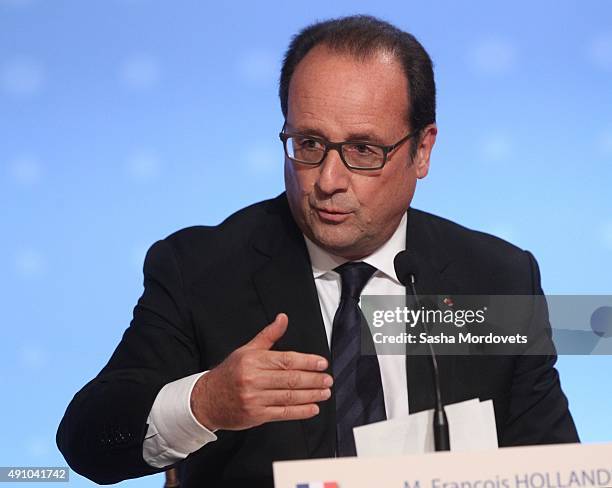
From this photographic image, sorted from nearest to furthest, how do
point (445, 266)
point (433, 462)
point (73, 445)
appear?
1. point (433, 462)
2. point (73, 445)
3. point (445, 266)

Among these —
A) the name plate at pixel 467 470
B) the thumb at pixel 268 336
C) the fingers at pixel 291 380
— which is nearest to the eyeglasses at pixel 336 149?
the thumb at pixel 268 336

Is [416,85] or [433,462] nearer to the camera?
[433,462]

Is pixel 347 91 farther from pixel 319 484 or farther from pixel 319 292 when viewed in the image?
pixel 319 484

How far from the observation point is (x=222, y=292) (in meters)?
2.21

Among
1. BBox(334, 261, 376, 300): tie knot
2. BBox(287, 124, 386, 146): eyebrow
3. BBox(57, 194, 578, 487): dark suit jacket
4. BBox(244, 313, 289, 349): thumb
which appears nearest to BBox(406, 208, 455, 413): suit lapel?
BBox(57, 194, 578, 487): dark suit jacket

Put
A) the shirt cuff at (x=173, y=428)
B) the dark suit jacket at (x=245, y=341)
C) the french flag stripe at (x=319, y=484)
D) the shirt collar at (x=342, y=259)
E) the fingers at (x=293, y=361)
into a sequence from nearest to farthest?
the french flag stripe at (x=319, y=484) < the fingers at (x=293, y=361) < the shirt cuff at (x=173, y=428) < the dark suit jacket at (x=245, y=341) < the shirt collar at (x=342, y=259)

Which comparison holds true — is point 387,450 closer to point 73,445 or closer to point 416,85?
point 73,445

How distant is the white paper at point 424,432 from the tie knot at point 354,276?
1.76 ft

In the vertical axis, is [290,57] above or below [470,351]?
above

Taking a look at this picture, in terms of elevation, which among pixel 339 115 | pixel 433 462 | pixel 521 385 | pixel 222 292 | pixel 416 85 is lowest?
pixel 433 462

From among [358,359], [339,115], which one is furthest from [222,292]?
[339,115]

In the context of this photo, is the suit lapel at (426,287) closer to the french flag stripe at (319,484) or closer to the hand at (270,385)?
the hand at (270,385)

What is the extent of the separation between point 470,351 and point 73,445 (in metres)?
0.93

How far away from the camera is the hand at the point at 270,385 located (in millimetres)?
1561
